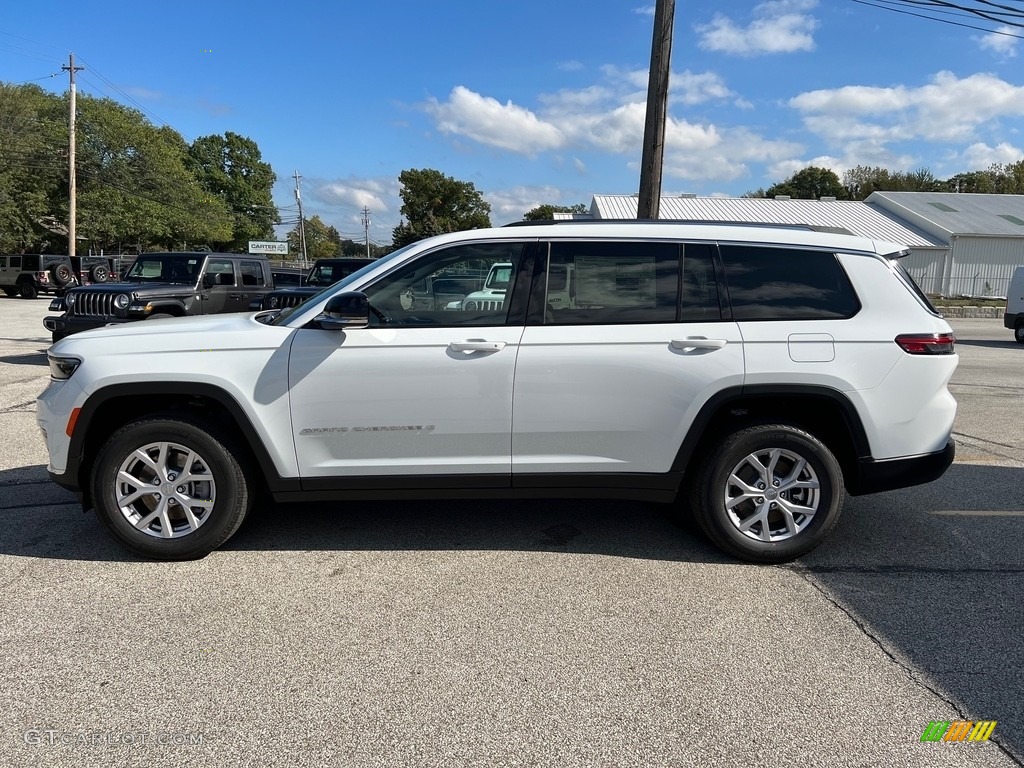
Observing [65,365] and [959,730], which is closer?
[959,730]

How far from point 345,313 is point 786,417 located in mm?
2549

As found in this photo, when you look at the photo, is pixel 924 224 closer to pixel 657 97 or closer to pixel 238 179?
pixel 657 97

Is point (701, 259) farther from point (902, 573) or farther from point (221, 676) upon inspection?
point (221, 676)

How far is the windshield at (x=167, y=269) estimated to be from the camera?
11.6 m

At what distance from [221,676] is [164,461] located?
1448 mm

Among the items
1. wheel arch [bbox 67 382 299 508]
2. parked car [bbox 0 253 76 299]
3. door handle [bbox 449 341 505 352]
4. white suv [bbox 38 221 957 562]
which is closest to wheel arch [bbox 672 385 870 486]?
white suv [bbox 38 221 957 562]

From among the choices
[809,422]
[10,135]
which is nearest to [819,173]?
[10,135]

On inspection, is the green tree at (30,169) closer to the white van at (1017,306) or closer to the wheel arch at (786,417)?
the white van at (1017,306)

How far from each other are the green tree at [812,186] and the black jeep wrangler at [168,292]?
74.4m

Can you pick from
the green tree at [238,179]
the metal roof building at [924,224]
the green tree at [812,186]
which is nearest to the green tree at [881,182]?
the green tree at [812,186]

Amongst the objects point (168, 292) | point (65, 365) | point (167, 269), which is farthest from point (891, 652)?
point (167, 269)

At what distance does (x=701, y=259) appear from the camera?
4078mm

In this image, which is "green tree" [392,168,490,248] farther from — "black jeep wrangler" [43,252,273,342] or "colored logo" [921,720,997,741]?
"colored logo" [921,720,997,741]

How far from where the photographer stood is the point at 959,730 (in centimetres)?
265
